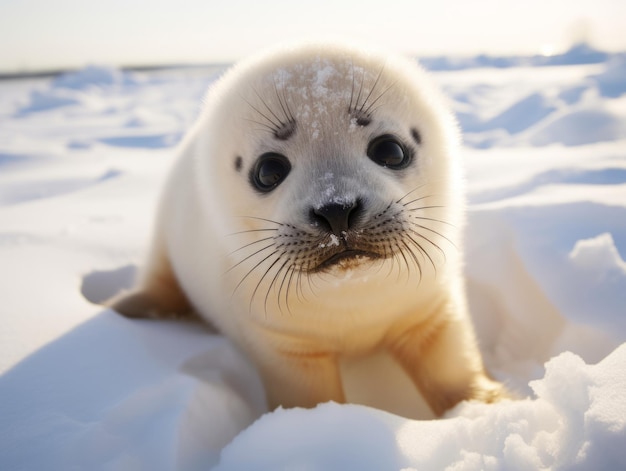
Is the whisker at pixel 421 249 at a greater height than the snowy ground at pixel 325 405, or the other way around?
the whisker at pixel 421 249

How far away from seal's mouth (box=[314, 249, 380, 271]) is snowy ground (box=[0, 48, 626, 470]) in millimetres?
333

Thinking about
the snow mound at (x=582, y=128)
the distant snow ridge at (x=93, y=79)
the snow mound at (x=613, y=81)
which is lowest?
the distant snow ridge at (x=93, y=79)

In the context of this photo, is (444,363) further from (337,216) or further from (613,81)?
(613,81)

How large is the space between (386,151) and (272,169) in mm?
306

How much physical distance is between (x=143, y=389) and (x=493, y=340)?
1.30 meters

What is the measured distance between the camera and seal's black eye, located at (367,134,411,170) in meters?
1.37

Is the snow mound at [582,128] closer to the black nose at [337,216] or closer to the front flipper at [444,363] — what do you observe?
the front flipper at [444,363]

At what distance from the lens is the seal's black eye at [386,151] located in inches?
54.1

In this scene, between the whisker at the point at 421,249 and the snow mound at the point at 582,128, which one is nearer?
the whisker at the point at 421,249

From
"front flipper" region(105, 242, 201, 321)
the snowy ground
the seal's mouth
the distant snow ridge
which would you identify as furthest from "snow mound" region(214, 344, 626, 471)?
the distant snow ridge

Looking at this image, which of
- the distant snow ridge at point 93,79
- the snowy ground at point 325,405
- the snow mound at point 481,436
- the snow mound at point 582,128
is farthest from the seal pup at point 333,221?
the distant snow ridge at point 93,79

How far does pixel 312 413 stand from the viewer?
121 cm

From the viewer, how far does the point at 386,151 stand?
4.52 feet

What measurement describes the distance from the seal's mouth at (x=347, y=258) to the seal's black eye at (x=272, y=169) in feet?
0.95
